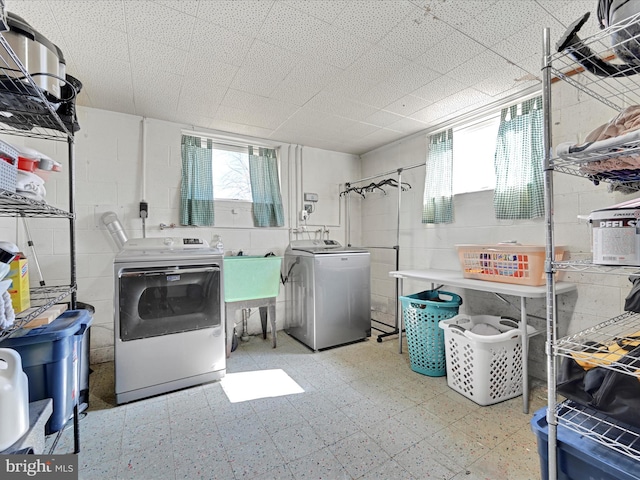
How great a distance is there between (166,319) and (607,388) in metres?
2.27

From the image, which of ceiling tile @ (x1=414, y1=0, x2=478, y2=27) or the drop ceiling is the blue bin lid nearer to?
the drop ceiling

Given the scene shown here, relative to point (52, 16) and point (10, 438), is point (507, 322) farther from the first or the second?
point (52, 16)

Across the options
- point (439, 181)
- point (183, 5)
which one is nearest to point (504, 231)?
point (439, 181)

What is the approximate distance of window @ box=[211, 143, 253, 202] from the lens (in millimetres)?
3127

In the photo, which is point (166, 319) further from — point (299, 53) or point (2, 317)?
point (299, 53)

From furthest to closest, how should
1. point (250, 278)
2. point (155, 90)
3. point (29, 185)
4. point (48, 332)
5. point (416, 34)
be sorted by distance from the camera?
point (250, 278)
point (155, 90)
point (416, 34)
point (48, 332)
point (29, 185)

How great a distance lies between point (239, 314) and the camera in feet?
10.2

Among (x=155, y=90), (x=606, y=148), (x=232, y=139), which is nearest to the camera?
(x=606, y=148)

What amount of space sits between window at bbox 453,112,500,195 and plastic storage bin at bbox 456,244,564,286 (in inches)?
29.6

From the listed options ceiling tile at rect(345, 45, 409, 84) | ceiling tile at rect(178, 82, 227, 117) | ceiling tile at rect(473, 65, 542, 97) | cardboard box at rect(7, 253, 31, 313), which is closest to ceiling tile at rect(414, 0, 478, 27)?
→ ceiling tile at rect(345, 45, 409, 84)

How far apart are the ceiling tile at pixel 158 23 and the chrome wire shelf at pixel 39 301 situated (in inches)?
56.0

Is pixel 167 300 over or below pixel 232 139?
below

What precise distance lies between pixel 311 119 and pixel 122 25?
5.13 ft

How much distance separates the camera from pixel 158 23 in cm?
152
